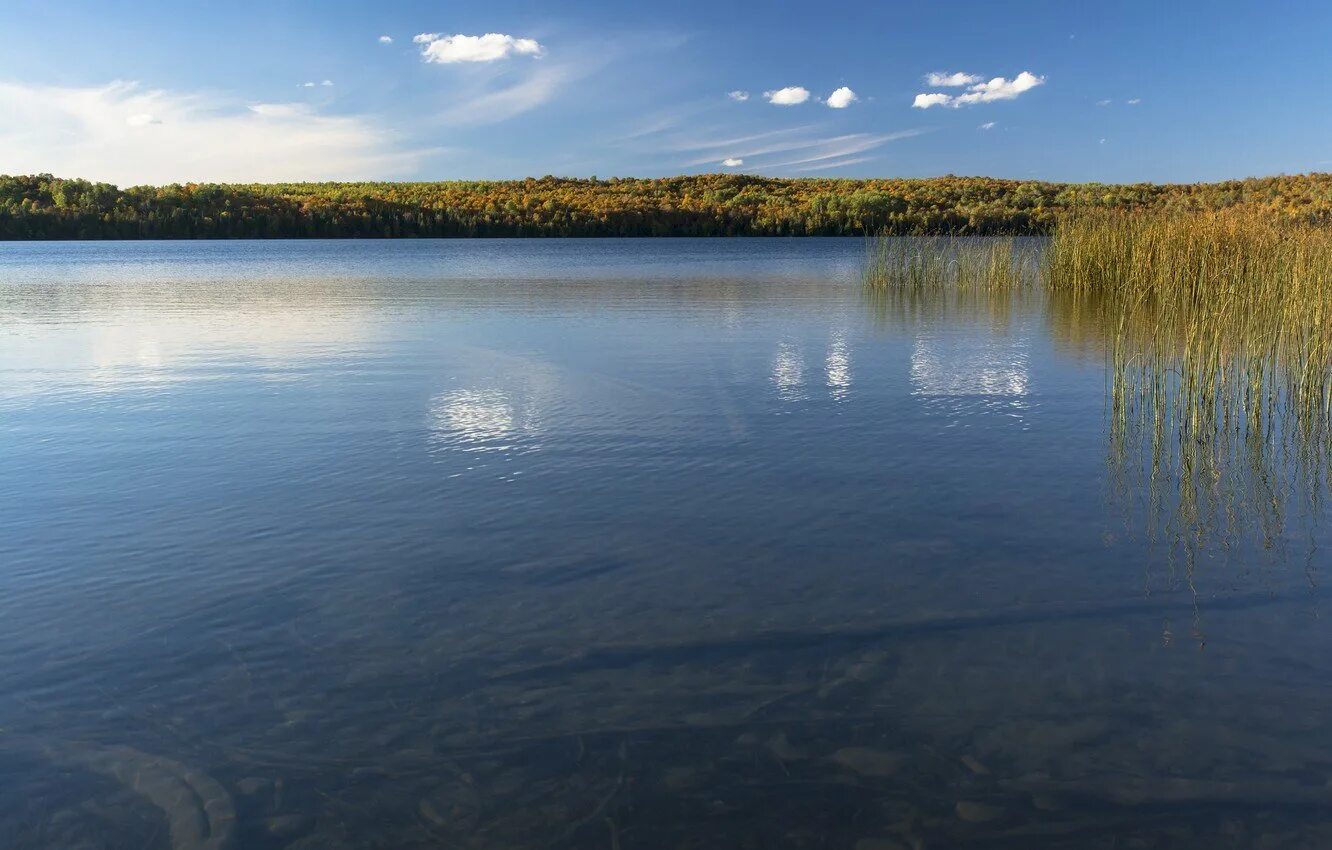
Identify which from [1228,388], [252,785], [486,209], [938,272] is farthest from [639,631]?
[486,209]

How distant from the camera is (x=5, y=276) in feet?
101

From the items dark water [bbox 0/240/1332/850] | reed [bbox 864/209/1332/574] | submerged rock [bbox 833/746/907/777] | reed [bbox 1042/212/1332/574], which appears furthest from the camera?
reed [bbox 864/209/1332/574]

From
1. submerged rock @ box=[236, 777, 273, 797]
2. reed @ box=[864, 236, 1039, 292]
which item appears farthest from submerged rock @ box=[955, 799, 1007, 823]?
reed @ box=[864, 236, 1039, 292]

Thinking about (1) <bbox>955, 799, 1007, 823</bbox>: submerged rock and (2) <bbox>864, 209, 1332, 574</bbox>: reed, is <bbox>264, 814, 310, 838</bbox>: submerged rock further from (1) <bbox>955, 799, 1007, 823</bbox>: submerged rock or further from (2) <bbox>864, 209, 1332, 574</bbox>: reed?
(2) <bbox>864, 209, 1332, 574</bbox>: reed

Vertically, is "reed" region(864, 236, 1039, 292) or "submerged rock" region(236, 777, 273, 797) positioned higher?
"reed" region(864, 236, 1039, 292)

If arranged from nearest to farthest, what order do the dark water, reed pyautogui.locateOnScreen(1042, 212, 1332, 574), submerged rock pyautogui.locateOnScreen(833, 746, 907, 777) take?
1. the dark water
2. submerged rock pyautogui.locateOnScreen(833, 746, 907, 777)
3. reed pyautogui.locateOnScreen(1042, 212, 1332, 574)

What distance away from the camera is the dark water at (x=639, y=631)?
2.99 metres

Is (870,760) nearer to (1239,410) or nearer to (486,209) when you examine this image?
(1239,410)

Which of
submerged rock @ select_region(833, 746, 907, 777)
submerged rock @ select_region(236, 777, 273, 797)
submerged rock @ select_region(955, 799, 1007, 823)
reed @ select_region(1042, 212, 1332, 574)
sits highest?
reed @ select_region(1042, 212, 1332, 574)

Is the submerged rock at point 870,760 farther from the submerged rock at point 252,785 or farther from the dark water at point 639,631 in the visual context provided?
the submerged rock at point 252,785

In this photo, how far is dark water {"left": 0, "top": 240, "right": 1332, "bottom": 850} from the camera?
299 centimetres

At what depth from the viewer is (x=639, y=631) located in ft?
13.6

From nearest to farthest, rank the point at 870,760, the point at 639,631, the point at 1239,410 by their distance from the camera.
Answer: the point at 870,760 < the point at 639,631 < the point at 1239,410

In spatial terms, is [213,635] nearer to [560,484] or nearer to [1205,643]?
[560,484]
